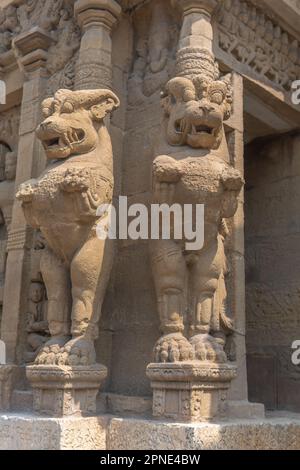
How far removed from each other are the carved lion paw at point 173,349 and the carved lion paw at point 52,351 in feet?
2.51

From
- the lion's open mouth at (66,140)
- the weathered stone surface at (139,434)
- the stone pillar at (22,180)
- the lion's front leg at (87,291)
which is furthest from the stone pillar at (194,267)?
the stone pillar at (22,180)

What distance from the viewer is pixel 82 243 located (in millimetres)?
4562

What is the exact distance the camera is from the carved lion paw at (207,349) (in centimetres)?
415

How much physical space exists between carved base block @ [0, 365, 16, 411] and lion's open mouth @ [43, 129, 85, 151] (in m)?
1.92

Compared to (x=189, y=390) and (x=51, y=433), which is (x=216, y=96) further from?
(x=51, y=433)

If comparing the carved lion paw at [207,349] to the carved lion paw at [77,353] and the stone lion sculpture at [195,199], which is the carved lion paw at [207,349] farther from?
the carved lion paw at [77,353]

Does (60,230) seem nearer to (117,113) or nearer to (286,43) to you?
(117,113)

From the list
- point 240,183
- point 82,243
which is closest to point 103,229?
point 82,243

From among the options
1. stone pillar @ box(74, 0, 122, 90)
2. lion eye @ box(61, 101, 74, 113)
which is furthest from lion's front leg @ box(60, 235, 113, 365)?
stone pillar @ box(74, 0, 122, 90)

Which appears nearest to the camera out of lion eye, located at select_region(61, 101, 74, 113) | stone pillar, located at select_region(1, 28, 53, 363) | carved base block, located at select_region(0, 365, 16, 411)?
lion eye, located at select_region(61, 101, 74, 113)

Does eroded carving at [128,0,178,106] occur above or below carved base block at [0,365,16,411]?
above

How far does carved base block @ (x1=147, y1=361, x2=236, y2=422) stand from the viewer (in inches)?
157

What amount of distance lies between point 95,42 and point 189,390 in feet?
10.3

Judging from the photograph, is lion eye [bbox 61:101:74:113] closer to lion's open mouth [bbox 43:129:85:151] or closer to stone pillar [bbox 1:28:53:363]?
lion's open mouth [bbox 43:129:85:151]
